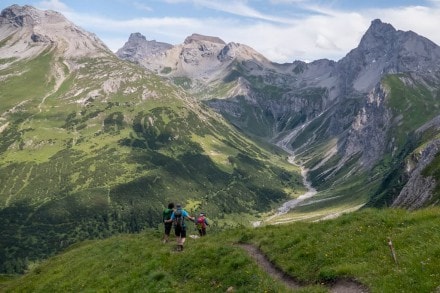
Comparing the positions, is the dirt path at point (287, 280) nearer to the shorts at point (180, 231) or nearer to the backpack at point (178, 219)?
the shorts at point (180, 231)

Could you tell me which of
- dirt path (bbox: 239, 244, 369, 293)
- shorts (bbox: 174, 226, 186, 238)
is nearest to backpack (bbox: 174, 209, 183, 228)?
Result: shorts (bbox: 174, 226, 186, 238)

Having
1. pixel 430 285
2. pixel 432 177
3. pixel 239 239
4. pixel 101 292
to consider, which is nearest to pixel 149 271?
pixel 101 292

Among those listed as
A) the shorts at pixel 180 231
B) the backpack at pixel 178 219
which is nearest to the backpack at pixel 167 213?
the backpack at pixel 178 219

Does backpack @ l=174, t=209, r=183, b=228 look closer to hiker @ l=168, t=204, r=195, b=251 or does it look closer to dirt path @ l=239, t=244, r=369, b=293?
hiker @ l=168, t=204, r=195, b=251

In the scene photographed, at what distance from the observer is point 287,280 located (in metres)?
27.8

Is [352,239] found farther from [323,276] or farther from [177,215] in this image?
[177,215]

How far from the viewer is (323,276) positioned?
25.2m

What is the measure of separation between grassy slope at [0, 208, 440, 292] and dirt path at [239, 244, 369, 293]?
1.40 feet

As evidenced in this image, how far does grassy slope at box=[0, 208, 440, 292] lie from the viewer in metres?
22.0

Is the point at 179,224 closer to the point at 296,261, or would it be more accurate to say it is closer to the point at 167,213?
the point at 167,213

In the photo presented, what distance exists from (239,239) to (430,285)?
80.5 feet

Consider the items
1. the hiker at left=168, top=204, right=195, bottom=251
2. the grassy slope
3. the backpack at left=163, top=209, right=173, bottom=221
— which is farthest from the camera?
the backpack at left=163, top=209, right=173, bottom=221

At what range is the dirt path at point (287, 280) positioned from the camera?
74.7 feet

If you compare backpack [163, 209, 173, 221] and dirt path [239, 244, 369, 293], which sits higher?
backpack [163, 209, 173, 221]
